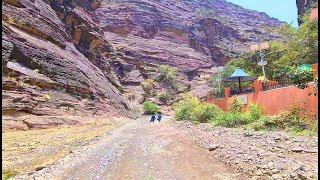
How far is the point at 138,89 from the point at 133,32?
19890mm

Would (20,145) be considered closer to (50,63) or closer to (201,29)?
(50,63)

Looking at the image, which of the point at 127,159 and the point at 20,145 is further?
the point at 20,145

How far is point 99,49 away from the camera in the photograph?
4597 cm

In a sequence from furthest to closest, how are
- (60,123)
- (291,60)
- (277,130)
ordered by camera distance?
1. (291,60)
2. (60,123)
3. (277,130)

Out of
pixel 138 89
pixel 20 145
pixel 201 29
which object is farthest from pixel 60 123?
pixel 201 29

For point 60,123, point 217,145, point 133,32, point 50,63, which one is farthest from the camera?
point 133,32

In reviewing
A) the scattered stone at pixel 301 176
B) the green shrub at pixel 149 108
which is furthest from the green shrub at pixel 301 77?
the green shrub at pixel 149 108

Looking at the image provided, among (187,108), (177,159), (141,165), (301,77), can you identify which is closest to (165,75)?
(187,108)

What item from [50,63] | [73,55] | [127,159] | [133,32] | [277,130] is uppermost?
[133,32]

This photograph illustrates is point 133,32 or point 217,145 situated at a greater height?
point 133,32

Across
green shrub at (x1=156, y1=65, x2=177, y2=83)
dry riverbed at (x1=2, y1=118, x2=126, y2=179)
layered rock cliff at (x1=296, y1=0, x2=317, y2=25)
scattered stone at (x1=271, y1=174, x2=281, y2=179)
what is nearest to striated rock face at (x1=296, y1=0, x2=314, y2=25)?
layered rock cliff at (x1=296, y1=0, x2=317, y2=25)

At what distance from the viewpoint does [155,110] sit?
46.6 meters

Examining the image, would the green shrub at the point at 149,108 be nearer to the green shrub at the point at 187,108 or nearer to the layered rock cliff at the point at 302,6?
the green shrub at the point at 187,108

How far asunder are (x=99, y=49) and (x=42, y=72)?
24677mm
